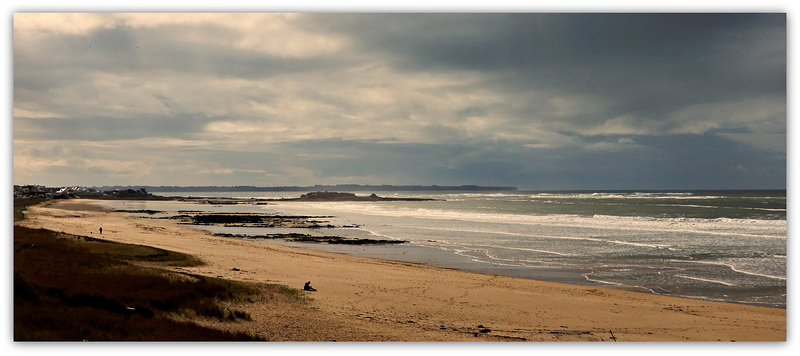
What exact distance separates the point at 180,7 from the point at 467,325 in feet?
32.4

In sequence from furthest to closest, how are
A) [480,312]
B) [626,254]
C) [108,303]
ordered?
[626,254]
[480,312]
[108,303]

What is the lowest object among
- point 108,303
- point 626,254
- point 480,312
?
point 626,254

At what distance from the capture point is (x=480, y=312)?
12586 millimetres

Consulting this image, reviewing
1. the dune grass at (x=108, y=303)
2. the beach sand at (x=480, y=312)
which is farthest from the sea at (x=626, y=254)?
the dune grass at (x=108, y=303)

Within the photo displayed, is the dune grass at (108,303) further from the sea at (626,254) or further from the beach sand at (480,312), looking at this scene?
the sea at (626,254)

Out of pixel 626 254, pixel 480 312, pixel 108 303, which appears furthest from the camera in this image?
pixel 626 254

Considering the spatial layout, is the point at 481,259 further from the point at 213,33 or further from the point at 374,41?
the point at 213,33

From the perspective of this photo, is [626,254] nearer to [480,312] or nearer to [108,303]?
[480,312]

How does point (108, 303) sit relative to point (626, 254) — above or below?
above

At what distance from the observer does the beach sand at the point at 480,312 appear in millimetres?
10570

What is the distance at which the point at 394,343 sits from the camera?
10.0 meters

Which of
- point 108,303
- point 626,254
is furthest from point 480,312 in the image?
point 626,254

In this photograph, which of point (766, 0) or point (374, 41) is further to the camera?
point (374, 41)

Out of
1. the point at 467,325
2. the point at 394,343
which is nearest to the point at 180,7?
the point at 394,343
